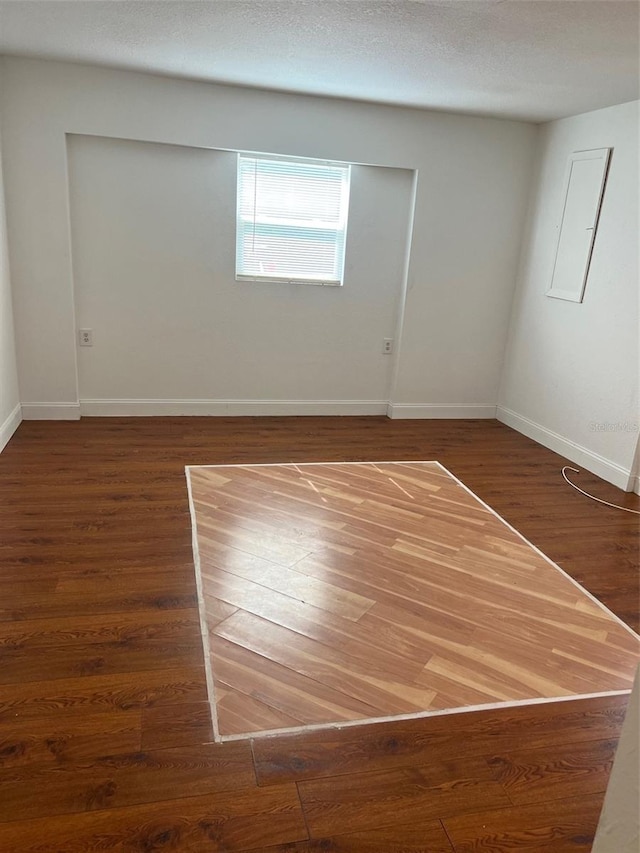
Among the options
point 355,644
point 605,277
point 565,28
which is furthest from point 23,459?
point 605,277

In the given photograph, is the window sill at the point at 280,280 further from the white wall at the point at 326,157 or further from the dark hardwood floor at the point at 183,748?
the dark hardwood floor at the point at 183,748

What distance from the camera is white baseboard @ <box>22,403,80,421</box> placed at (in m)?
4.52

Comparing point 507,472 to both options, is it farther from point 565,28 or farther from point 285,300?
point 565,28

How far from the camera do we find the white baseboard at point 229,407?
475 cm

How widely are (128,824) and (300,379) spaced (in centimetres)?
381

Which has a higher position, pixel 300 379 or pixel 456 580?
pixel 300 379

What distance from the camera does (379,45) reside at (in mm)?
3014

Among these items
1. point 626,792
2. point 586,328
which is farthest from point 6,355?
point 626,792

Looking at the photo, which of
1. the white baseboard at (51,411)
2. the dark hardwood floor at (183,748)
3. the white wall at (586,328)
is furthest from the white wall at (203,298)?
the dark hardwood floor at (183,748)

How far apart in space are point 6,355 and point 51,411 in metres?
0.60

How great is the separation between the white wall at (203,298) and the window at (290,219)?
0.26 ft

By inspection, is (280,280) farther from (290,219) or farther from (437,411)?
(437,411)

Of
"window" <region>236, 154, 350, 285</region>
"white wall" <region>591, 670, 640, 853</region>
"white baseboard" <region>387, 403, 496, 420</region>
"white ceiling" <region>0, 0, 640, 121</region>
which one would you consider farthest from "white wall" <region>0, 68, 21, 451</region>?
"white wall" <region>591, 670, 640, 853</region>

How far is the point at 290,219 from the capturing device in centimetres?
468
